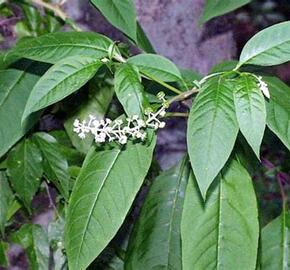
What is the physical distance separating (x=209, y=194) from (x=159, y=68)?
21cm

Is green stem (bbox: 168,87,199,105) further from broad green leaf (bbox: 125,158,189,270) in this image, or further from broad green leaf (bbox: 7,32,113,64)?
broad green leaf (bbox: 125,158,189,270)

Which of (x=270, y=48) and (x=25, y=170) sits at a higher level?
(x=270, y=48)

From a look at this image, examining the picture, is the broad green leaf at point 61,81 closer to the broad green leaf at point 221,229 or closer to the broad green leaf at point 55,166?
the broad green leaf at point 221,229

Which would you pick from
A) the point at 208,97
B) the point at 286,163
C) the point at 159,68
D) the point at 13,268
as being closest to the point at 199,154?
the point at 208,97

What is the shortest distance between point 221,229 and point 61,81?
326 millimetres

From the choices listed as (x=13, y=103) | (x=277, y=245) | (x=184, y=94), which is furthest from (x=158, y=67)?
(x=277, y=245)

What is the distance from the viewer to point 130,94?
837 millimetres

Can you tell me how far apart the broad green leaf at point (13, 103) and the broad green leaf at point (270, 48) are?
0.41 metres

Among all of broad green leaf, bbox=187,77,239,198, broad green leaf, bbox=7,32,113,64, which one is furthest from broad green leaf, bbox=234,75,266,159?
broad green leaf, bbox=7,32,113,64

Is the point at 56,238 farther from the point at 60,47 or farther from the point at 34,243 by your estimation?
the point at 60,47

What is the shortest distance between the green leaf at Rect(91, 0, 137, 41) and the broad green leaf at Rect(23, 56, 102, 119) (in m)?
0.13

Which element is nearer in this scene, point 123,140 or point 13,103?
point 123,140

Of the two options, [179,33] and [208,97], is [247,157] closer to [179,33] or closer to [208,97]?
[208,97]

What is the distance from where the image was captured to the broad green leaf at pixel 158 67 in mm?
907
